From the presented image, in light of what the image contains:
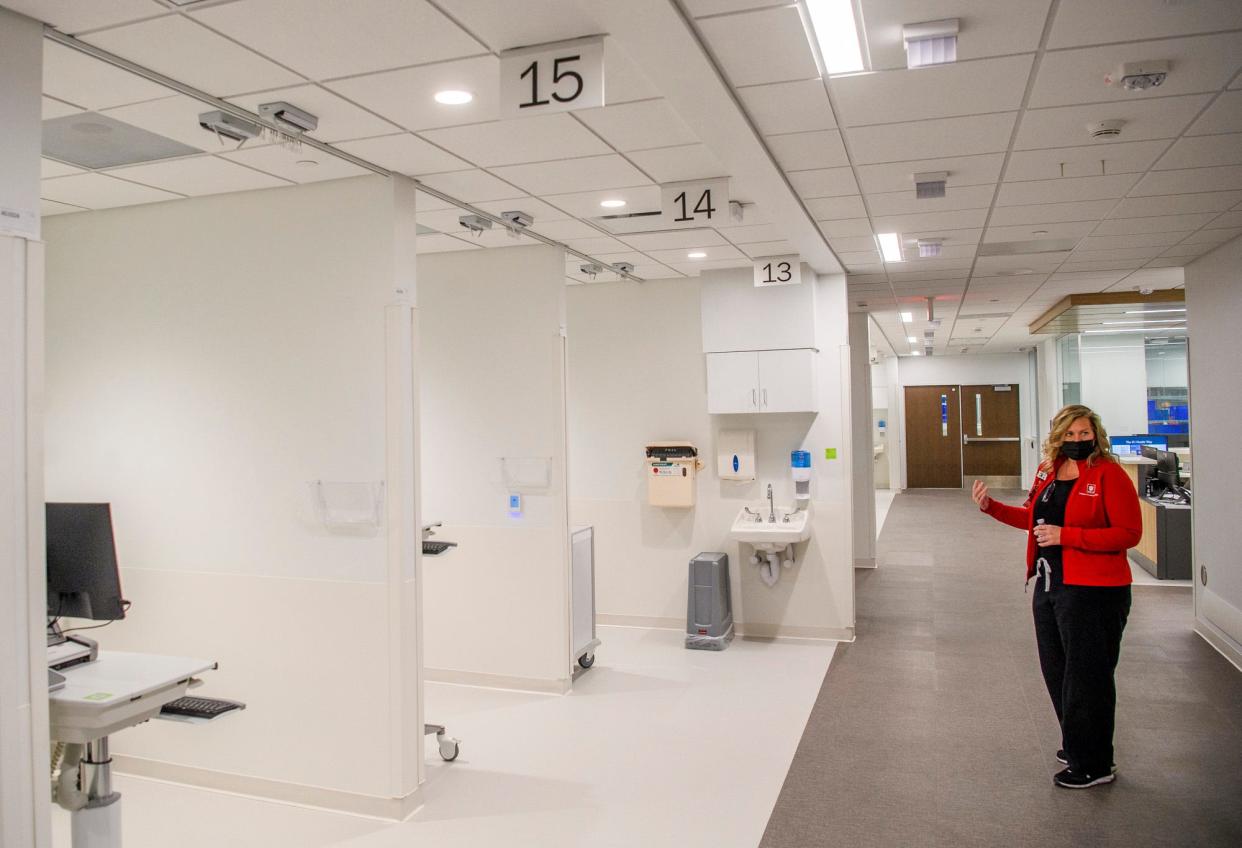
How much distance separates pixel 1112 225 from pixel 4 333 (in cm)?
529

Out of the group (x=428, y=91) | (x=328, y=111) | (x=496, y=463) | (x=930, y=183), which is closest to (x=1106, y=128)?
(x=930, y=183)

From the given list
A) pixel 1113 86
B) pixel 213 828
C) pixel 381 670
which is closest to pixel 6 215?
pixel 381 670

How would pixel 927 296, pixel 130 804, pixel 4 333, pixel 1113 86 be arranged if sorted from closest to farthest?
1. pixel 4 333
2. pixel 1113 86
3. pixel 130 804
4. pixel 927 296

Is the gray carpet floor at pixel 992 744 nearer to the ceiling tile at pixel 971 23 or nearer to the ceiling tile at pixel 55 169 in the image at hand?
the ceiling tile at pixel 971 23

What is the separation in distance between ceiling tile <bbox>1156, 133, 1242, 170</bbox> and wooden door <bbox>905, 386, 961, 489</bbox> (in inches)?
544

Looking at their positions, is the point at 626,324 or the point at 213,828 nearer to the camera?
the point at 213,828

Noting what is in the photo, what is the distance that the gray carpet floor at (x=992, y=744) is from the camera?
11.2ft

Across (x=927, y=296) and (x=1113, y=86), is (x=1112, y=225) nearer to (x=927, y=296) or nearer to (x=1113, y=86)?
(x=1113, y=86)

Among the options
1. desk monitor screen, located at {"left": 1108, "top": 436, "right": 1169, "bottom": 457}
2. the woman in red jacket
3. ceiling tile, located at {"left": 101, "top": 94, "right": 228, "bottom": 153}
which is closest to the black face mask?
the woman in red jacket

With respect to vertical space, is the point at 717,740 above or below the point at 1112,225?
below

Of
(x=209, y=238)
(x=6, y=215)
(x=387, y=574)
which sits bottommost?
(x=387, y=574)

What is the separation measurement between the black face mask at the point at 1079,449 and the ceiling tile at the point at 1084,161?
3.89ft

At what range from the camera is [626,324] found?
6883mm

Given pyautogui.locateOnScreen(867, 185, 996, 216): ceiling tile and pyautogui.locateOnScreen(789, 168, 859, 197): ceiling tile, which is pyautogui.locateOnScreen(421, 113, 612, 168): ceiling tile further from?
pyautogui.locateOnScreen(867, 185, 996, 216): ceiling tile
